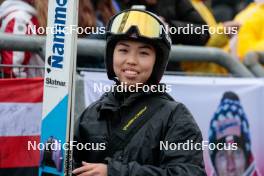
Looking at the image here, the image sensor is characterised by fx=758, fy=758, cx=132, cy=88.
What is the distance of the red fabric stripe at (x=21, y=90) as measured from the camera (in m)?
4.63

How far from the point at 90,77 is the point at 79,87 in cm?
10

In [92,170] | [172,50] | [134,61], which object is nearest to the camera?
[92,170]

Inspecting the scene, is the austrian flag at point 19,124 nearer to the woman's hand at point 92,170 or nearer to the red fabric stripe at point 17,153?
the red fabric stripe at point 17,153

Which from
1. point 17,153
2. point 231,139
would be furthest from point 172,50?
point 17,153

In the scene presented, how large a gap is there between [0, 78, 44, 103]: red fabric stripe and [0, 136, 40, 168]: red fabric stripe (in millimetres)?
238

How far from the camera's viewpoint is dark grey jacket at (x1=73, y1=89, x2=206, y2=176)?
10.2 feet

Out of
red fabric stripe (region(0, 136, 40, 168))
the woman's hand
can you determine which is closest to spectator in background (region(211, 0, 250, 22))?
red fabric stripe (region(0, 136, 40, 168))

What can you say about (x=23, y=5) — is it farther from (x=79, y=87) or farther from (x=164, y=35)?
(x=164, y=35)

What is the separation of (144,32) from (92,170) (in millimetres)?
634

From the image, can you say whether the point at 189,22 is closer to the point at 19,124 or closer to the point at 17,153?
the point at 19,124

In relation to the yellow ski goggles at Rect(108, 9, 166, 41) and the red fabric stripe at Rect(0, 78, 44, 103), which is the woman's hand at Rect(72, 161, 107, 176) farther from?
the red fabric stripe at Rect(0, 78, 44, 103)

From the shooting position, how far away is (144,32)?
3250 millimetres

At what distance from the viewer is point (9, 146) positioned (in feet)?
15.2

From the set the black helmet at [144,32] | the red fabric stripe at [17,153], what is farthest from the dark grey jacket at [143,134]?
the red fabric stripe at [17,153]
